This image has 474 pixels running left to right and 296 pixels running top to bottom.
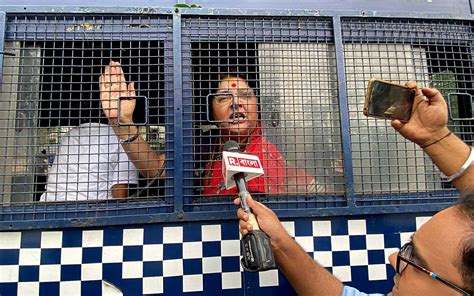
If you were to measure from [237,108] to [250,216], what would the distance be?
0.64 m

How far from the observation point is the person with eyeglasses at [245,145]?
1810 millimetres

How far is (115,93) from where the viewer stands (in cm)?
179

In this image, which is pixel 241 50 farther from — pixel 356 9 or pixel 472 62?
pixel 472 62

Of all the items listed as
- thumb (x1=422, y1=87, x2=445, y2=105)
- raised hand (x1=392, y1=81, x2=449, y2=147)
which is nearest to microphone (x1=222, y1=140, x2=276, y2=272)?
raised hand (x1=392, y1=81, x2=449, y2=147)

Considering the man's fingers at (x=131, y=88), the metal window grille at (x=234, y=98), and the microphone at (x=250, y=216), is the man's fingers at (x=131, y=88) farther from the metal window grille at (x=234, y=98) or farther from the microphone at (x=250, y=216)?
the microphone at (x=250, y=216)

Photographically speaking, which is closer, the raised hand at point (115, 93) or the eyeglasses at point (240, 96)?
the raised hand at point (115, 93)

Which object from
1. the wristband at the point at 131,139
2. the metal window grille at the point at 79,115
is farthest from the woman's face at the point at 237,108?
the wristband at the point at 131,139

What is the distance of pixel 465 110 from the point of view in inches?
78.0

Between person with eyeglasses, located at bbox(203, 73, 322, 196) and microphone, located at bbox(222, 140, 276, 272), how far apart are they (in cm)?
26

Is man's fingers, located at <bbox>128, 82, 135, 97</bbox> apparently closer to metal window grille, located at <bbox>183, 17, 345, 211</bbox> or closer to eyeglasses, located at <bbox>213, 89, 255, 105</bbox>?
metal window grille, located at <bbox>183, 17, 345, 211</bbox>

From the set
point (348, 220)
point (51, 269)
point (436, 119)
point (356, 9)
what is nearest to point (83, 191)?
point (51, 269)

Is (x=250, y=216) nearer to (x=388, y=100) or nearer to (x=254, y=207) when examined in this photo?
(x=254, y=207)

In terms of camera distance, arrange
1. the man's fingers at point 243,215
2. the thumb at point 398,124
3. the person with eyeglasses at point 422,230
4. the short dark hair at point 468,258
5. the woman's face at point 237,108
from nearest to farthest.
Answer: the short dark hair at point 468,258 < the person with eyeglasses at point 422,230 < the man's fingers at point 243,215 < the thumb at point 398,124 < the woman's face at point 237,108

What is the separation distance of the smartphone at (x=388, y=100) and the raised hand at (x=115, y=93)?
1.04 metres
